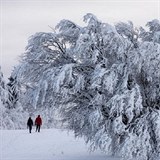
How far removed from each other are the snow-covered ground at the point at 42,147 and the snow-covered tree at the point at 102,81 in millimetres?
4544

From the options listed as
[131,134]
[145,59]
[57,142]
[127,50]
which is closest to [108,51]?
[127,50]

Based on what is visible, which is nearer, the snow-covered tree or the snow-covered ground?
the snow-covered tree

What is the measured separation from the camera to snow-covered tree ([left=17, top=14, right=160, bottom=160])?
15.1 metres

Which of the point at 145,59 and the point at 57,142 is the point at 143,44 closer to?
the point at 145,59

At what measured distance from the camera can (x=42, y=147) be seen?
2700cm

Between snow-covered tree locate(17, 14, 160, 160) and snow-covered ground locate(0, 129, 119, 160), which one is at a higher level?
snow-covered tree locate(17, 14, 160, 160)

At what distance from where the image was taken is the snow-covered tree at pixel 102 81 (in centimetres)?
1507

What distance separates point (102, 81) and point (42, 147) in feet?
41.4

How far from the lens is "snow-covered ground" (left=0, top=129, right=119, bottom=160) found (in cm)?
2277

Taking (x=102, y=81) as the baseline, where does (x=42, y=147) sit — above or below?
below

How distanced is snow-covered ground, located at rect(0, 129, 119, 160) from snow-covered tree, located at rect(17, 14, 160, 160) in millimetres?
4544

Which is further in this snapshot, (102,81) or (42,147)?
(42,147)

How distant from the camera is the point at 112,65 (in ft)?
50.8

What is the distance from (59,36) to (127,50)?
2671mm
